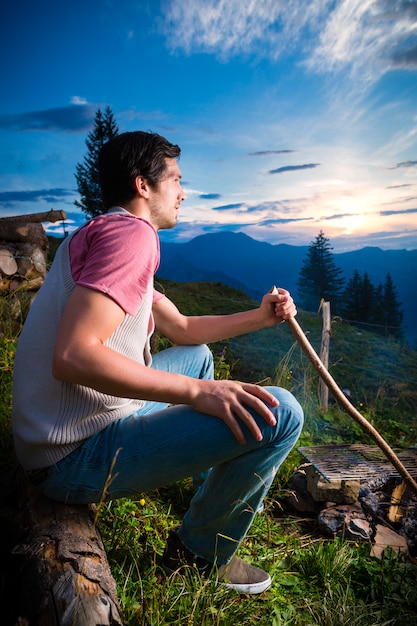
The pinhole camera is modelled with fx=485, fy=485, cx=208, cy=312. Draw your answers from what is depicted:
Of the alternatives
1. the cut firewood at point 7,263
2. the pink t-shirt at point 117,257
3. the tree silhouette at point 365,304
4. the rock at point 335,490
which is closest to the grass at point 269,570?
the rock at point 335,490

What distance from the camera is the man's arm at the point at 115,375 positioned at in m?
1.39

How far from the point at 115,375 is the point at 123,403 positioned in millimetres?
366

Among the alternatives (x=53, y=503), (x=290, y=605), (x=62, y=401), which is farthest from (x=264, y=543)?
(x=62, y=401)

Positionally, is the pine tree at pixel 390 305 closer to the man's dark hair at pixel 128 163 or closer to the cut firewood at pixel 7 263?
the cut firewood at pixel 7 263

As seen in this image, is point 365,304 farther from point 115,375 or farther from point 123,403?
point 115,375

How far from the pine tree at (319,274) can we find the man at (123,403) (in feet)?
143

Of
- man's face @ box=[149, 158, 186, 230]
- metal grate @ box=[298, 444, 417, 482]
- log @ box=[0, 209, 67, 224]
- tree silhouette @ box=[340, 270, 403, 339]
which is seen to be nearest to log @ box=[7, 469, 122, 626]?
man's face @ box=[149, 158, 186, 230]

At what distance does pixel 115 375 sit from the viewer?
143cm

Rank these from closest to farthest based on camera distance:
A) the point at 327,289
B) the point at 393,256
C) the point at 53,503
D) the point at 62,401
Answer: the point at 62,401 → the point at 53,503 → the point at 327,289 → the point at 393,256

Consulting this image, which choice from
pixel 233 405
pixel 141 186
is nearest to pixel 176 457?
pixel 233 405

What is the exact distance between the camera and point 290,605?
2012 mm

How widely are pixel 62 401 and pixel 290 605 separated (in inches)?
51.3

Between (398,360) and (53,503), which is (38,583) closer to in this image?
(53,503)

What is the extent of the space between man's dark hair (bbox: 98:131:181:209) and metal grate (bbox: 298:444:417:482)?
2180mm
